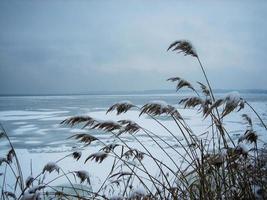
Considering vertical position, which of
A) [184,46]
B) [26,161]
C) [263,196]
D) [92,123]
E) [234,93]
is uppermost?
[184,46]

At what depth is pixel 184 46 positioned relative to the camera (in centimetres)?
252

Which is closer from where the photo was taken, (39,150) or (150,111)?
(150,111)

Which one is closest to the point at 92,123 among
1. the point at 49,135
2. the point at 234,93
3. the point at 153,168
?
the point at 234,93

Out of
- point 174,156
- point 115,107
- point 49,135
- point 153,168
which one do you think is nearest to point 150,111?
point 115,107

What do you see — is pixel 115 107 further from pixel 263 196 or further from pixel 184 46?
pixel 263 196

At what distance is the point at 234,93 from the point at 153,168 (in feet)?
23.5

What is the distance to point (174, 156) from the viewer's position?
968cm

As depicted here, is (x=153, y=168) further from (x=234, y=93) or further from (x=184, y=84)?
(x=234, y=93)

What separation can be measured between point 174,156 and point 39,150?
540 centimetres

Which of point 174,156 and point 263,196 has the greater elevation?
point 263,196

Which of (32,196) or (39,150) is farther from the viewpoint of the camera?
(39,150)

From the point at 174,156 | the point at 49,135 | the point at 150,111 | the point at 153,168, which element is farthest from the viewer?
the point at 49,135

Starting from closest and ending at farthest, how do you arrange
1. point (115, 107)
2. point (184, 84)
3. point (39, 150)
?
point (115, 107) < point (184, 84) < point (39, 150)

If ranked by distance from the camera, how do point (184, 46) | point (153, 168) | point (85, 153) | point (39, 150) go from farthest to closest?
point (39, 150) < point (85, 153) < point (153, 168) < point (184, 46)
